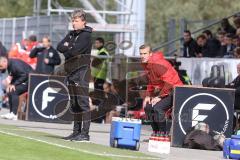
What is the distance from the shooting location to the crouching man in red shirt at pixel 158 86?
16.9 meters

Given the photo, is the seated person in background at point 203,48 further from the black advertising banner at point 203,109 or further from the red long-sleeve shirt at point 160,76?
the red long-sleeve shirt at point 160,76

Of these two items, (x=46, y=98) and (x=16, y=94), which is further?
(x=16, y=94)

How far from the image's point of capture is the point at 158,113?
16859 mm

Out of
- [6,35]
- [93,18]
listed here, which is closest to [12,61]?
[93,18]

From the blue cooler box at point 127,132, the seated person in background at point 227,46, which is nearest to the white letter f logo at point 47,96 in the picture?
the seated person in background at point 227,46

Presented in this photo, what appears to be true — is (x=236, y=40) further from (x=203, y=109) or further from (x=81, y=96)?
(x=81, y=96)

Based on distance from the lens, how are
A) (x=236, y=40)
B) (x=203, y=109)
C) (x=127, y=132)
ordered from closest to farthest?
1. (x=127, y=132)
2. (x=203, y=109)
3. (x=236, y=40)

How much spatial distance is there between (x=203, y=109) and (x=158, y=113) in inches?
37.2

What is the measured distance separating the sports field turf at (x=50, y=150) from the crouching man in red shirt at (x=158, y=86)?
165 centimetres

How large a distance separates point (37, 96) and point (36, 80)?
0.36m

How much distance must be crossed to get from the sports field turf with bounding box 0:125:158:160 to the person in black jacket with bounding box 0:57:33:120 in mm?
5406

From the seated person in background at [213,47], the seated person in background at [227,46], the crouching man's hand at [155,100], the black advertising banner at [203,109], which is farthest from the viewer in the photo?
the seated person in background at [213,47]

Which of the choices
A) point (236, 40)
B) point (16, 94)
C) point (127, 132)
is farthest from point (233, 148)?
point (236, 40)

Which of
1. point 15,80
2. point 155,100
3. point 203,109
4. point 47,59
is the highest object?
point 47,59
